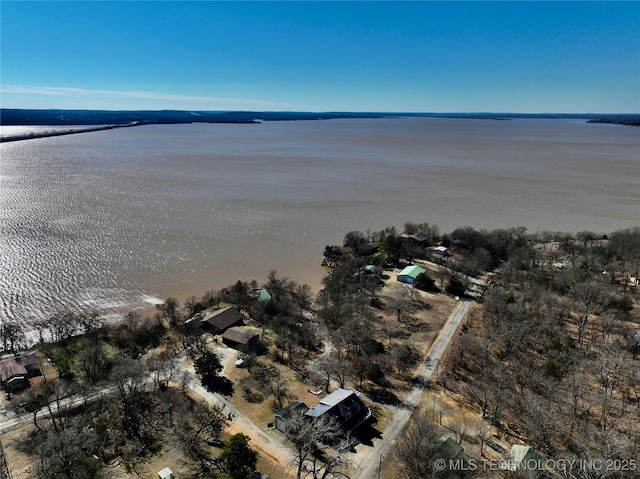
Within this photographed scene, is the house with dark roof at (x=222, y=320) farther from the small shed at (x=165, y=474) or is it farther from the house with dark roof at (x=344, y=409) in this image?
the small shed at (x=165, y=474)

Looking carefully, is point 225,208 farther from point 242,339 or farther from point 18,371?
point 18,371

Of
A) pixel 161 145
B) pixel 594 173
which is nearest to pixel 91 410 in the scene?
pixel 594 173

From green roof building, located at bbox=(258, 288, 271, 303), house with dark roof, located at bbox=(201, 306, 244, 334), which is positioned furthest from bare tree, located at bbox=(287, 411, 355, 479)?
green roof building, located at bbox=(258, 288, 271, 303)

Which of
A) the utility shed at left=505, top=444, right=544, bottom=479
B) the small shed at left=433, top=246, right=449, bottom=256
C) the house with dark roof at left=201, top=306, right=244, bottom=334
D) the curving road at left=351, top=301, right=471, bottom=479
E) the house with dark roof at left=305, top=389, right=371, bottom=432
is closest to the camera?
the utility shed at left=505, top=444, right=544, bottom=479

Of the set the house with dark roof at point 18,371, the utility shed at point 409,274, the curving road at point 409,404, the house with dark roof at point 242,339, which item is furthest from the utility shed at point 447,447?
the house with dark roof at point 18,371

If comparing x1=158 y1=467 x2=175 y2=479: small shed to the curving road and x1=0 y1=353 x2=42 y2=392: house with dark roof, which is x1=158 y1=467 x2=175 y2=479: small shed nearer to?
the curving road

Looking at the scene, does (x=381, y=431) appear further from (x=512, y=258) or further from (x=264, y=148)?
(x=264, y=148)

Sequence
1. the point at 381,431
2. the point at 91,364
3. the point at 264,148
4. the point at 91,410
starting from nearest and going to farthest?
the point at 381,431 < the point at 91,410 < the point at 91,364 < the point at 264,148

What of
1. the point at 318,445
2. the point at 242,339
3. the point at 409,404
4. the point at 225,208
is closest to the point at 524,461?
the point at 409,404
